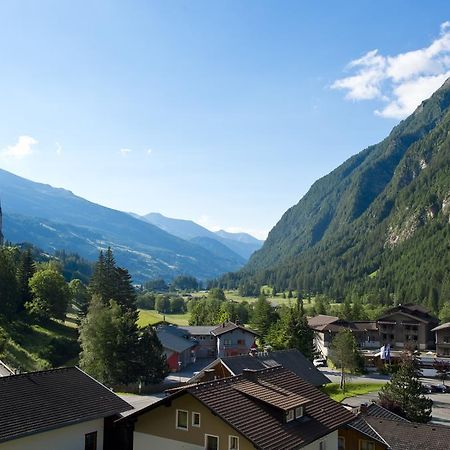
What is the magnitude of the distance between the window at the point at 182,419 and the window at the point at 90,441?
522 cm

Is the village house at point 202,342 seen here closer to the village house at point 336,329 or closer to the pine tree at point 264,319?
the pine tree at point 264,319

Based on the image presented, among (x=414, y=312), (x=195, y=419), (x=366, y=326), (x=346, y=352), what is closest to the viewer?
(x=195, y=419)

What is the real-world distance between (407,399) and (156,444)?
110 feet

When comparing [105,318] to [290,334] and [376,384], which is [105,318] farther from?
[376,384]

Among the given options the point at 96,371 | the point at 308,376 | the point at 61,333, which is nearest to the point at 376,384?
the point at 308,376

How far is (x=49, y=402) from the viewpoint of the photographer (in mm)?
27344

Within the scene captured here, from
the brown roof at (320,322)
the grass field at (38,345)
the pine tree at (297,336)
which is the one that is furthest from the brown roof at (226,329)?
the grass field at (38,345)

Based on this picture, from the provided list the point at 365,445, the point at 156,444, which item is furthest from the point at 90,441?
the point at 365,445

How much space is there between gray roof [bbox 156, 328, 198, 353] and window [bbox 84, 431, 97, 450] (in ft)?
210

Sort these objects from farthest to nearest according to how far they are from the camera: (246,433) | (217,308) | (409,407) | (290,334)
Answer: (217,308) < (290,334) < (409,407) < (246,433)

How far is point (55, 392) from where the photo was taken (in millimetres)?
28531

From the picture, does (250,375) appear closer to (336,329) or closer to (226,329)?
(226,329)

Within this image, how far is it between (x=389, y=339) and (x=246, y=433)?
122m

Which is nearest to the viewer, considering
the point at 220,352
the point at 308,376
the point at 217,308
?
the point at 308,376
